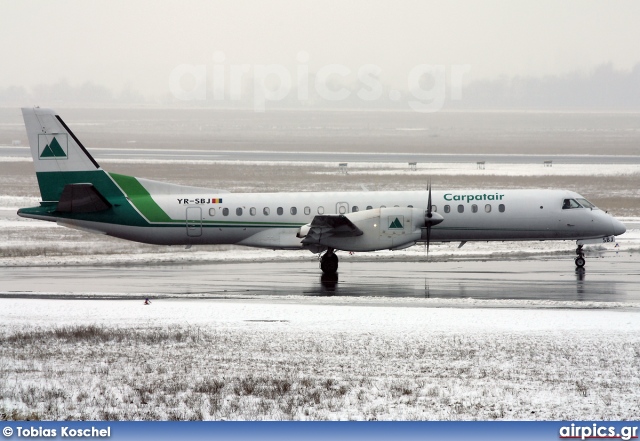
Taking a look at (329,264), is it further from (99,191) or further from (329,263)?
(99,191)

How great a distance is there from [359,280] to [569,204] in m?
8.18

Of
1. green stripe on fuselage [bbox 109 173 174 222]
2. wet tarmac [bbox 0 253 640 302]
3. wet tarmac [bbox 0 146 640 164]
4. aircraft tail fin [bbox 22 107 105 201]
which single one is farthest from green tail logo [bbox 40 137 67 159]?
wet tarmac [bbox 0 146 640 164]

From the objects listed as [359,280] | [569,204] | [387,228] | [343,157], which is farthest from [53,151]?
[343,157]

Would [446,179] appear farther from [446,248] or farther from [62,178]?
[62,178]

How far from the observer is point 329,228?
28391 millimetres

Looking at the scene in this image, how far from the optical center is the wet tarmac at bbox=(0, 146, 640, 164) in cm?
8288

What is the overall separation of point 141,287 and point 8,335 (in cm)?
Answer: 743

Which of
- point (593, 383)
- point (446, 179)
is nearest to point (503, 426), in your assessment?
point (593, 383)

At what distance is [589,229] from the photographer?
29984 millimetres

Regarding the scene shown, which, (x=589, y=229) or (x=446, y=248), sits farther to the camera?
(x=446, y=248)

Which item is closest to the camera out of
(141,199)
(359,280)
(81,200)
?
(359,280)

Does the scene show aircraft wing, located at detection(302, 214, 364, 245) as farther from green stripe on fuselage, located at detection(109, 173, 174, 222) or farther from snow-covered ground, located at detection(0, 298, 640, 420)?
green stripe on fuselage, located at detection(109, 173, 174, 222)

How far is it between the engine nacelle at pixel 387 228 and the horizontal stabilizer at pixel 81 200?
7179 millimetres

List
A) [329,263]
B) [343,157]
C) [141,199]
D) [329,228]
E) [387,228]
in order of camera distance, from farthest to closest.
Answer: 1. [343,157]
2. [141,199]
3. [329,263]
4. [329,228]
5. [387,228]
